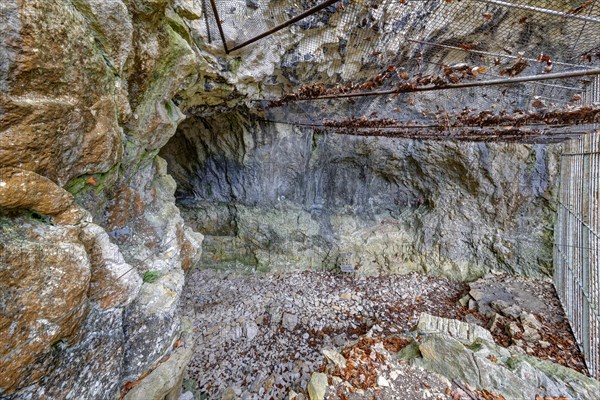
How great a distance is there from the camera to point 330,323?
520 centimetres

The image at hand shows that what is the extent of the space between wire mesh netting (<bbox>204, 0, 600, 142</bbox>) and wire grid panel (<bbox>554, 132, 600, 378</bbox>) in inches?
34.0

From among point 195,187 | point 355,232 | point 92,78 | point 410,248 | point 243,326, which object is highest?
point 92,78

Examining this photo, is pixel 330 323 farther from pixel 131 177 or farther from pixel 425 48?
pixel 425 48

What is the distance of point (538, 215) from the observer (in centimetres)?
700

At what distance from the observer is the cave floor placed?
3564 mm

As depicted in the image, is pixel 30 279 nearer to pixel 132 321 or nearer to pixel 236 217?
pixel 132 321

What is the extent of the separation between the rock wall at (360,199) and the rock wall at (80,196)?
15.2 ft

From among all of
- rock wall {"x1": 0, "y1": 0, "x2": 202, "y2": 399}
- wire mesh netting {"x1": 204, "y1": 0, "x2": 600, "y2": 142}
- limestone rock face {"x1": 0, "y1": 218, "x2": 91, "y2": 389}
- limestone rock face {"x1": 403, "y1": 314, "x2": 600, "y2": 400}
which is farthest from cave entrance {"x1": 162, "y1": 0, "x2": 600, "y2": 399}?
limestone rock face {"x1": 0, "y1": 218, "x2": 91, "y2": 389}

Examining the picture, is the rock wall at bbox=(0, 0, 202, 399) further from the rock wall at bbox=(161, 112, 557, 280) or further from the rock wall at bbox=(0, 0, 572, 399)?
the rock wall at bbox=(161, 112, 557, 280)

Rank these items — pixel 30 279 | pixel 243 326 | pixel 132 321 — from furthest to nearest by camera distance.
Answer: pixel 243 326
pixel 132 321
pixel 30 279

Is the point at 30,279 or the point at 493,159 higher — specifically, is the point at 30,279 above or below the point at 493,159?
below

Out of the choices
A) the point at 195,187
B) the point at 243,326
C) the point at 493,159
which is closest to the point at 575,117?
the point at 493,159

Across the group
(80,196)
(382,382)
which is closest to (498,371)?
(382,382)

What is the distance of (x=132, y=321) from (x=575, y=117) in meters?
5.75
